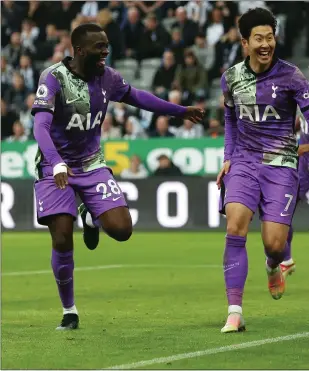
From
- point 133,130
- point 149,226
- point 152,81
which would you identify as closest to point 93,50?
point 149,226

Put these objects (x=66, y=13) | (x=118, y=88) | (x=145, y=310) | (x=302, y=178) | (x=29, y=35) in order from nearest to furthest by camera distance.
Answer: (x=118, y=88)
(x=145, y=310)
(x=302, y=178)
(x=29, y=35)
(x=66, y=13)

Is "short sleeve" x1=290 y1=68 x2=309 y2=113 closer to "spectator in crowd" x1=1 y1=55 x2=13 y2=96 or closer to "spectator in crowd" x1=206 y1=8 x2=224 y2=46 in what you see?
"spectator in crowd" x1=206 y1=8 x2=224 y2=46

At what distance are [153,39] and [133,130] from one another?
2.51 metres

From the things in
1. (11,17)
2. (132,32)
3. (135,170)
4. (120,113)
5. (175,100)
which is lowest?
(135,170)

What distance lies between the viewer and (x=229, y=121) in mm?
8594

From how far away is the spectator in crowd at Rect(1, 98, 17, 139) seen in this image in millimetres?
22547

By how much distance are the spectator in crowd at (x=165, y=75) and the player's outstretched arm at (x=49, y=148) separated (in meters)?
13.6

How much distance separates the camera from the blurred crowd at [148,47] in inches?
850

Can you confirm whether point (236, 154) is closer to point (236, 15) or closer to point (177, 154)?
point (177, 154)

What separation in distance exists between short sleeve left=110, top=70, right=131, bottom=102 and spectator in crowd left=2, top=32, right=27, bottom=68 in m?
15.3

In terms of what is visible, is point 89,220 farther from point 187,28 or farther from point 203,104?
point 187,28

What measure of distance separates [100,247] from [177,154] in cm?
349

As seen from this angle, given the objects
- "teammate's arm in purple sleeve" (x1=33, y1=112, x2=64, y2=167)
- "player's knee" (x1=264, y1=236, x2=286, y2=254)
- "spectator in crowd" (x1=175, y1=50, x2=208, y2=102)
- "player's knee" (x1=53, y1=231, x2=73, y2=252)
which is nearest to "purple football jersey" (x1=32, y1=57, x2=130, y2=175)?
"teammate's arm in purple sleeve" (x1=33, y1=112, x2=64, y2=167)

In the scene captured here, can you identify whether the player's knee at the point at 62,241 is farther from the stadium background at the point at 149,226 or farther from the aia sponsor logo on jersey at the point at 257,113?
the aia sponsor logo on jersey at the point at 257,113
